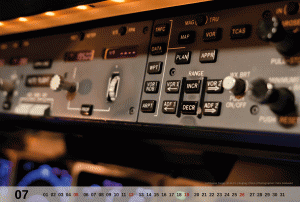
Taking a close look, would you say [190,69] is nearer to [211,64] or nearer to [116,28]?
[211,64]

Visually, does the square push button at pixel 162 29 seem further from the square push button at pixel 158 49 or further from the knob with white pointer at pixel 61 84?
the knob with white pointer at pixel 61 84

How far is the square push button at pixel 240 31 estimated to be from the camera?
1.82 ft

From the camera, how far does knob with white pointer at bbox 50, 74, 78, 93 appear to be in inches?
29.3

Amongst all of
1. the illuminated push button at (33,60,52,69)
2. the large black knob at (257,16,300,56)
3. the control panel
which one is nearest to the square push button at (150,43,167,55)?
the control panel

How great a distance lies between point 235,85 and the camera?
503mm

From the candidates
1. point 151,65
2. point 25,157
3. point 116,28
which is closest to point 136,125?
point 151,65

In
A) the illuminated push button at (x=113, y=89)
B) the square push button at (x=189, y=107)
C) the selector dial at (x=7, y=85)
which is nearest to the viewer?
the square push button at (x=189, y=107)

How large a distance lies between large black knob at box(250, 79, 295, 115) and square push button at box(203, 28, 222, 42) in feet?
0.47

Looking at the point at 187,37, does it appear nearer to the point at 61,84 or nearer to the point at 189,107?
the point at 189,107

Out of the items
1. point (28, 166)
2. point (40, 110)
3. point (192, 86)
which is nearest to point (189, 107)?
point (192, 86)

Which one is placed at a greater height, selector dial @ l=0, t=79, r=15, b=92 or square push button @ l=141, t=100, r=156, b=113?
selector dial @ l=0, t=79, r=15, b=92

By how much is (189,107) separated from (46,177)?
486 mm

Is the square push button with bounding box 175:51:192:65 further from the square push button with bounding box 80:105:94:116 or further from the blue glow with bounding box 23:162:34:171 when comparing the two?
the blue glow with bounding box 23:162:34:171

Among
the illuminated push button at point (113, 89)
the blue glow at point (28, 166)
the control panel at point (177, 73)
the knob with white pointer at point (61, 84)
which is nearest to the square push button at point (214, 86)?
the control panel at point (177, 73)
